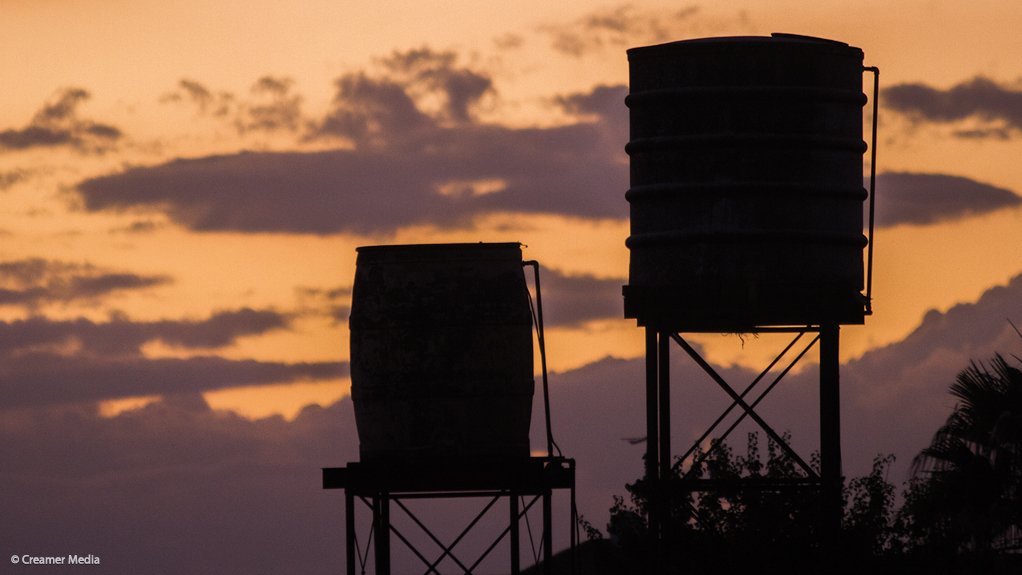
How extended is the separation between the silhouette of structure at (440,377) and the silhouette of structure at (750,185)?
91.4 inches

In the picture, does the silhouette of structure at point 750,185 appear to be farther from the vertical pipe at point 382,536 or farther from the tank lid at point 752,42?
the vertical pipe at point 382,536

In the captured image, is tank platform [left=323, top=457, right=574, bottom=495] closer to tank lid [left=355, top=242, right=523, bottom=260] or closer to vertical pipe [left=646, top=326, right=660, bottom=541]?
vertical pipe [left=646, top=326, right=660, bottom=541]

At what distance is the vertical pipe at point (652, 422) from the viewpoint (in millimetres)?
28734

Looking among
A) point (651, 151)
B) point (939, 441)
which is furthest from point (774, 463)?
point (651, 151)

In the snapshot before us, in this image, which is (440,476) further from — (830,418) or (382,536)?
(830,418)

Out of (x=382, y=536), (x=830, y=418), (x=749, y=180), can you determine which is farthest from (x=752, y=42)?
(x=382, y=536)

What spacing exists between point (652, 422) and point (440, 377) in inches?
124

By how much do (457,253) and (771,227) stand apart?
4979mm

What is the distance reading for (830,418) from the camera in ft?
93.6

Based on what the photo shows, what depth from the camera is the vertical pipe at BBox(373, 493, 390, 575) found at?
3031 centimetres

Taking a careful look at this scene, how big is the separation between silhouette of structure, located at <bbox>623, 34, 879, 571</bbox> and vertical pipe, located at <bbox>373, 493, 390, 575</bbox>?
5.00 metres

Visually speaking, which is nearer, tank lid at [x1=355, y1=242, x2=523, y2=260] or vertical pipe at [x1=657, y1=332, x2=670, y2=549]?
vertical pipe at [x1=657, y1=332, x2=670, y2=549]

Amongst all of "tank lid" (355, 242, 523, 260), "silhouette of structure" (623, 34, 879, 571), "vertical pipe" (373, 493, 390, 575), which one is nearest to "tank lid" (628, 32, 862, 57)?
Result: "silhouette of structure" (623, 34, 879, 571)

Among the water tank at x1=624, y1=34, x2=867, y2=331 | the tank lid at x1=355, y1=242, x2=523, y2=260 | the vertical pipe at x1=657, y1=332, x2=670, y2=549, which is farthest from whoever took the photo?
the tank lid at x1=355, y1=242, x2=523, y2=260
